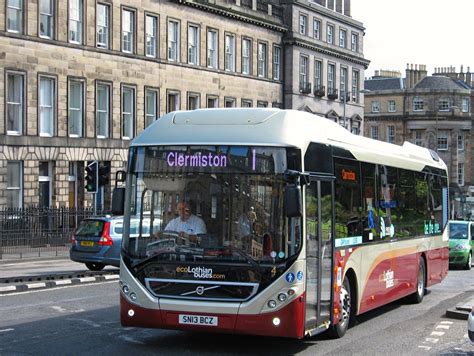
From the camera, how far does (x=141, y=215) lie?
11344 millimetres

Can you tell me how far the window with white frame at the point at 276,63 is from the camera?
60844 millimetres

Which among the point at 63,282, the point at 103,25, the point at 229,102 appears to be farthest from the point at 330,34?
the point at 63,282

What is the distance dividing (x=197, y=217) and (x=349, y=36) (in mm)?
61710

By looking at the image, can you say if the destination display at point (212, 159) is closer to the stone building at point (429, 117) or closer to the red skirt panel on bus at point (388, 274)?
the red skirt panel on bus at point (388, 274)

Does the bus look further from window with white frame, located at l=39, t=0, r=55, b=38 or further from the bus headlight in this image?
window with white frame, located at l=39, t=0, r=55, b=38

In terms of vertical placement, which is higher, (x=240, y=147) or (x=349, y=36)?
(x=349, y=36)

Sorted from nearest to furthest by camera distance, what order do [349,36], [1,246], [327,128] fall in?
[327,128] → [1,246] → [349,36]

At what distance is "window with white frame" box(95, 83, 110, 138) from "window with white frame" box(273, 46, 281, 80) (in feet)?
57.6

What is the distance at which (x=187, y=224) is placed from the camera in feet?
36.4

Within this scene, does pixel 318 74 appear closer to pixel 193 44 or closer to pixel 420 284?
pixel 193 44

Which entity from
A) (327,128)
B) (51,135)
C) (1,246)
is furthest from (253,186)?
(51,135)

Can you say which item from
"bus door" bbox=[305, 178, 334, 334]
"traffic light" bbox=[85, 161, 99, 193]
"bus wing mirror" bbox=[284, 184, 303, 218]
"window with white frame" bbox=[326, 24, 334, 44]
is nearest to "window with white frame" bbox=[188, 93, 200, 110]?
"window with white frame" bbox=[326, 24, 334, 44]

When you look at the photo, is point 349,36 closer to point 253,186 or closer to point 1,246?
point 1,246

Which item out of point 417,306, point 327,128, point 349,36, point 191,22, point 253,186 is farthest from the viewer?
point 349,36
